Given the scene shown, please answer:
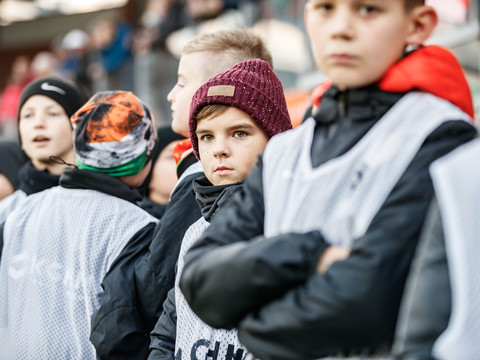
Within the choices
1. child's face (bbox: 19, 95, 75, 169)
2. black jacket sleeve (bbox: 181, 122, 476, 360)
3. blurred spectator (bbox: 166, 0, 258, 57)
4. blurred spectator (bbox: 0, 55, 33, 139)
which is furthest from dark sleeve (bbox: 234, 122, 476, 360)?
blurred spectator (bbox: 0, 55, 33, 139)

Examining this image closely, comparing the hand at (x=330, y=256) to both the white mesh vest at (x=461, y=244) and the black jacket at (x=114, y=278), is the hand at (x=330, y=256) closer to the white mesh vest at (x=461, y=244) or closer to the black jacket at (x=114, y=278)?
the white mesh vest at (x=461, y=244)

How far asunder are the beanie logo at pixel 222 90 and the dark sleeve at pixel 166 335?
74cm

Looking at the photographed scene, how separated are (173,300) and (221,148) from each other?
0.59 metres

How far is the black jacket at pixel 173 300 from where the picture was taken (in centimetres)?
232

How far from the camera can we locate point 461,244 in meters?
1.33

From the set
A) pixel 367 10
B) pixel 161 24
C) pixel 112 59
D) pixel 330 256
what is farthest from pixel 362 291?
pixel 112 59

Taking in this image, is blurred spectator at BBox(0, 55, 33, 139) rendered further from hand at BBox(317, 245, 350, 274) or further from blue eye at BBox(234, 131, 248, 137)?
hand at BBox(317, 245, 350, 274)

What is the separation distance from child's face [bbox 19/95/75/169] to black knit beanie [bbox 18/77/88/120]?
0.02 metres

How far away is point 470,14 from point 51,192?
13.0 feet

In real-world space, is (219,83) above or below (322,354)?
above

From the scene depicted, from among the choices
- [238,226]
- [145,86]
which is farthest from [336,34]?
[145,86]

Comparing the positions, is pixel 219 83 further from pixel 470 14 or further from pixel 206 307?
pixel 470 14

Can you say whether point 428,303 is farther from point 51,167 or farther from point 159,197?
A: point 51,167

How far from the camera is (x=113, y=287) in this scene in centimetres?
279
